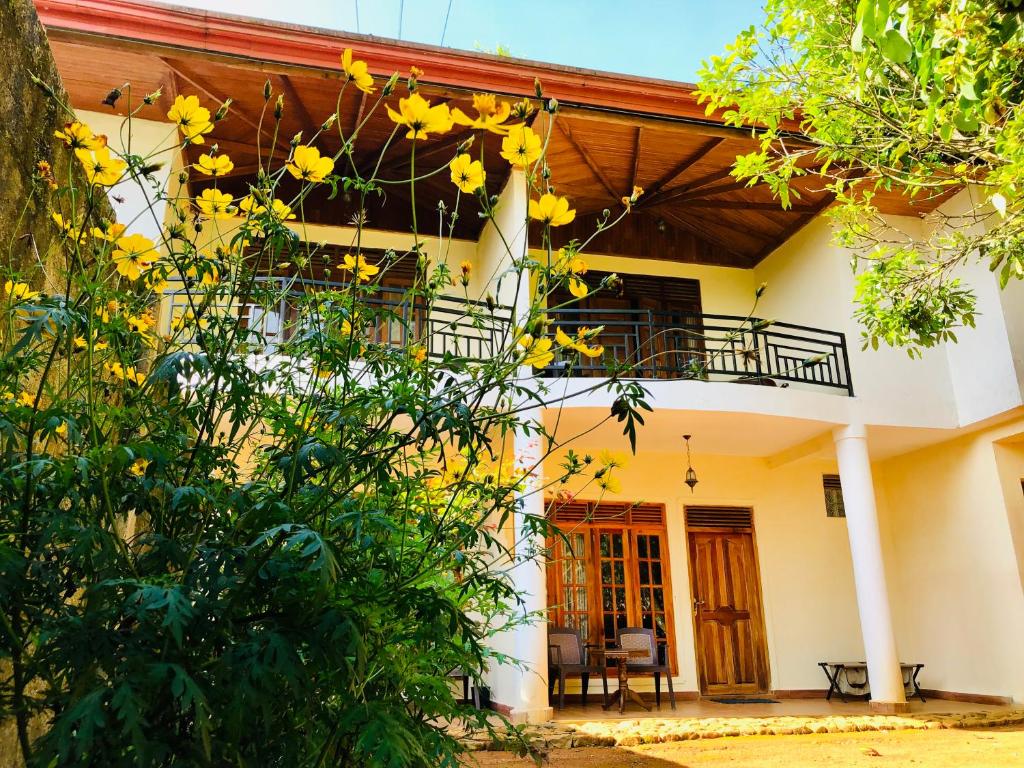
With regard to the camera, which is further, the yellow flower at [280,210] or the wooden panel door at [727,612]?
the wooden panel door at [727,612]

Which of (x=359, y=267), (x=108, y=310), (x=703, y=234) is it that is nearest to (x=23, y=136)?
(x=108, y=310)

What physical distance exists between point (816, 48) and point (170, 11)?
5278mm

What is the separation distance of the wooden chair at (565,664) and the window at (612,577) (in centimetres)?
53

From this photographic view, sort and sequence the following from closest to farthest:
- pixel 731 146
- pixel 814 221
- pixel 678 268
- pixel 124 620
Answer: pixel 124 620 → pixel 731 146 → pixel 814 221 → pixel 678 268

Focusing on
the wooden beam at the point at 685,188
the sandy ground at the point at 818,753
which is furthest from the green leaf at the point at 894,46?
the wooden beam at the point at 685,188

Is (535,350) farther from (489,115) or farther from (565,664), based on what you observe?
(565,664)

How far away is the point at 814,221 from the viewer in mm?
9281

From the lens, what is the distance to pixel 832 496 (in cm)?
995

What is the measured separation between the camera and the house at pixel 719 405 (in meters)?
6.96

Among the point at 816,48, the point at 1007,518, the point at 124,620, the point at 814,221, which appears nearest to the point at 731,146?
the point at 814,221

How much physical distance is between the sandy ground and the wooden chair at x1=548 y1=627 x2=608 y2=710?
192 cm

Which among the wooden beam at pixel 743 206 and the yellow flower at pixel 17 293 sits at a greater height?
the wooden beam at pixel 743 206

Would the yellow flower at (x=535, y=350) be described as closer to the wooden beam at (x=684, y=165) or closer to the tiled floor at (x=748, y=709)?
the tiled floor at (x=748, y=709)

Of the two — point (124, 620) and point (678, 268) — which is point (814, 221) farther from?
point (124, 620)
